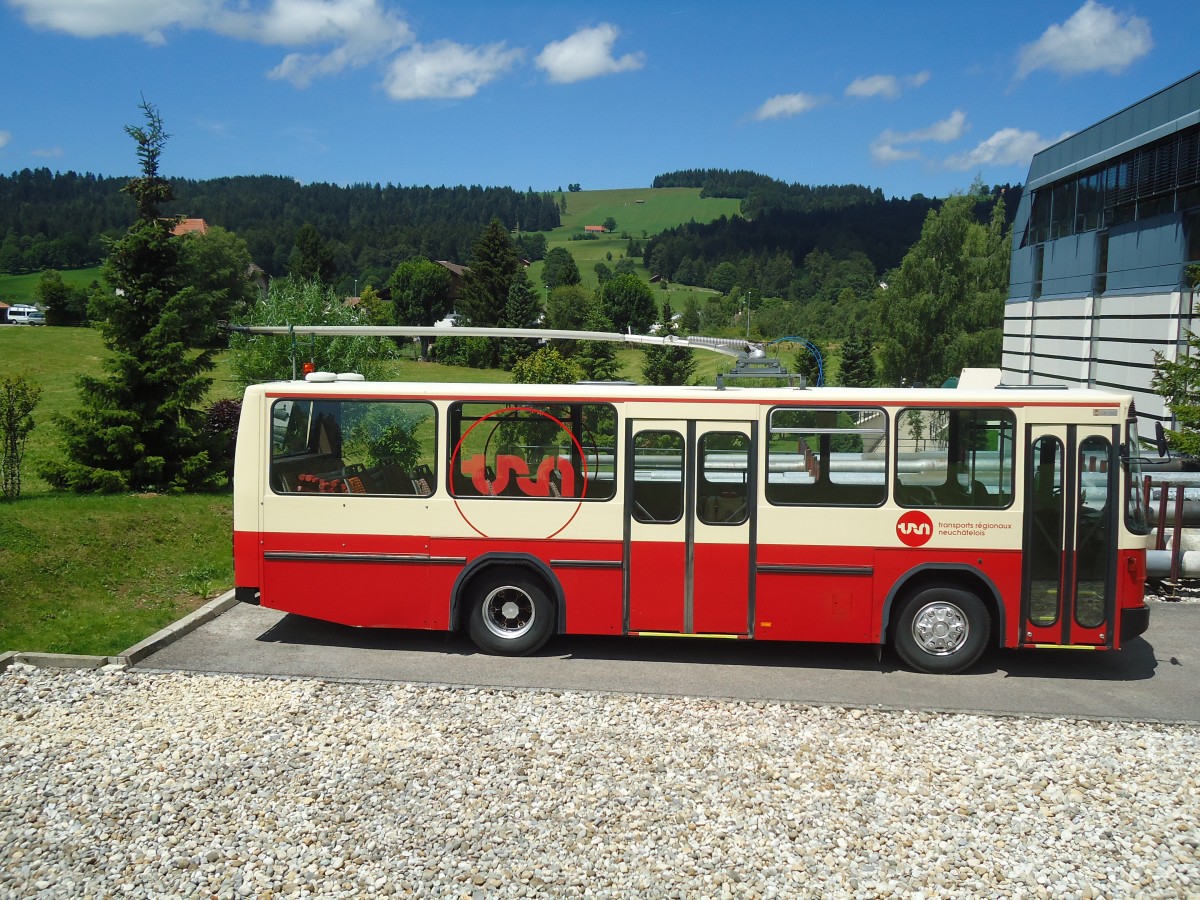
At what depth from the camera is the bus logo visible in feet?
32.7

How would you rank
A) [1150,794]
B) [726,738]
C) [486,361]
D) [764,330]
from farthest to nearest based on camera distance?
[764,330] → [486,361] → [726,738] → [1150,794]

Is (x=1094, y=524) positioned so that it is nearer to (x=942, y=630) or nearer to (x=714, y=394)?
(x=942, y=630)

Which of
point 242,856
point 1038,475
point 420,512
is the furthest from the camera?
point 420,512

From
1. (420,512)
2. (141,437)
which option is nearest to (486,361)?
(141,437)

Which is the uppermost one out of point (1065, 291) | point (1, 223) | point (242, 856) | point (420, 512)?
point (1, 223)

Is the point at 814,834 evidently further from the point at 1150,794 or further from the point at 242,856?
the point at 242,856

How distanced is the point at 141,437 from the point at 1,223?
164m

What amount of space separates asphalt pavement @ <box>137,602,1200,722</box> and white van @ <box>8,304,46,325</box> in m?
88.4

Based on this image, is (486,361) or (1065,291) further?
(486,361)

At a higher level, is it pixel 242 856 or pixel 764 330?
pixel 764 330

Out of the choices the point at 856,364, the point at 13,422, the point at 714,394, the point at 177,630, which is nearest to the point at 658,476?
A: the point at 714,394

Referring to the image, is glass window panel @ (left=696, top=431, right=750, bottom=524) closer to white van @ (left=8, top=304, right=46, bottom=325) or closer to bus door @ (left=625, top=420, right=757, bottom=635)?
bus door @ (left=625, top=420, right=757, bottom=635)

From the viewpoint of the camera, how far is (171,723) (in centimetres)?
848

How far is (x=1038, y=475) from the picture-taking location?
32.2ft
